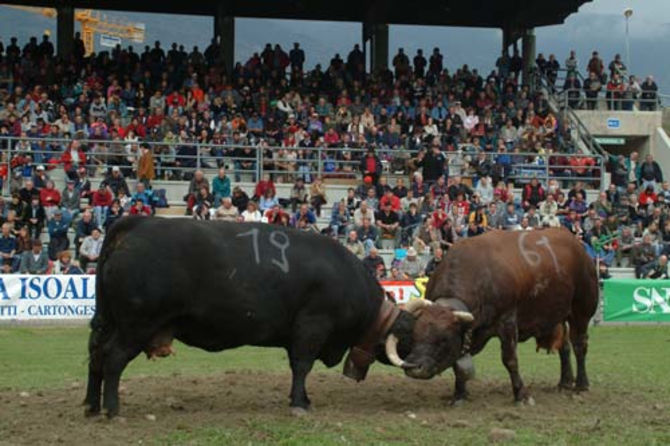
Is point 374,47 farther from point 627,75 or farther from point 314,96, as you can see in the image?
point 627,75

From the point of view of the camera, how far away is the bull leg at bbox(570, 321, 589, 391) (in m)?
14.4

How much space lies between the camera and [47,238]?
2822cm

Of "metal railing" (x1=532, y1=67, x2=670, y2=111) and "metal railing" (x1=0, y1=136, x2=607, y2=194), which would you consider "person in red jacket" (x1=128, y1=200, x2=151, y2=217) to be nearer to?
"metal railing" (x1=0, y1=136, x2=607, y2=194)

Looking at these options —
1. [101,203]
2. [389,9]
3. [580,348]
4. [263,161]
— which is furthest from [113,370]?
[389,9]

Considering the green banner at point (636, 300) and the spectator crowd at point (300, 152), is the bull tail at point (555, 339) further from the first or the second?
the green banner at point (636, 300)

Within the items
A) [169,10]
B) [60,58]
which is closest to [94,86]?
[60,58]

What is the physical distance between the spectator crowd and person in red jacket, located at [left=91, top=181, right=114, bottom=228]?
0.04 metres

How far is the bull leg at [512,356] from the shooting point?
43.4ft

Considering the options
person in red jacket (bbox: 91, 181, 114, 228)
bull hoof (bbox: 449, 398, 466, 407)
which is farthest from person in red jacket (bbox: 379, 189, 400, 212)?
bull hoof (bbox: 449, 398, 466, 407)

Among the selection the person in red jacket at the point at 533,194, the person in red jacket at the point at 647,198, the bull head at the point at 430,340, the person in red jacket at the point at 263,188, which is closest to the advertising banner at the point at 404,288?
the person in red jacket at the point at 263,188

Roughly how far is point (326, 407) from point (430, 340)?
4.51 ft

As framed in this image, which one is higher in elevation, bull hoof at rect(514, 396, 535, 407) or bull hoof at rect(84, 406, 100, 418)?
bull hoof at rect(84, 406, 100, 418)

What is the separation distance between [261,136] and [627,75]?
15.5 meters

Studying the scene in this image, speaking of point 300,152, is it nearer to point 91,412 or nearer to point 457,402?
point 457,402
